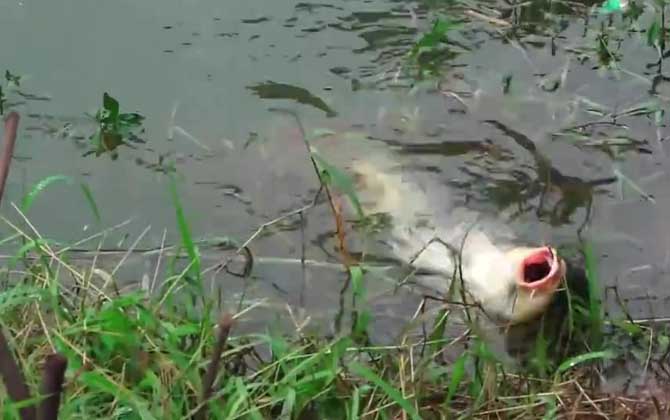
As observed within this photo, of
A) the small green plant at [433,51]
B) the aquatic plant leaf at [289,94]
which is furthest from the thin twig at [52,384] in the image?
the small green plant at [433,51]

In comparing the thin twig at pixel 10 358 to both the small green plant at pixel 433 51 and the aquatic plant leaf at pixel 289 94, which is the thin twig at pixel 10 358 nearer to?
the aquatic plant leaf at pixel 289 94

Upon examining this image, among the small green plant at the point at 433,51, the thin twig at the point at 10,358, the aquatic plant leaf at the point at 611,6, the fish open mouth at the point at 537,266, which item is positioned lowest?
the fish open mouth at the point at 537,266

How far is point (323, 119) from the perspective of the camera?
3.09 meters

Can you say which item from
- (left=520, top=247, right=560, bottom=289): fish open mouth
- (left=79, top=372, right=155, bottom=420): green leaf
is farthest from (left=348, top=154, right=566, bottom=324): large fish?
(left=79, top=372, right=155, bottom=420): green leaf

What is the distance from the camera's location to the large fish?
8.03 feet

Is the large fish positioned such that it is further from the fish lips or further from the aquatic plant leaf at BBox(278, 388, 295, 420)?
the aquatic plant leaf at BBox(278, 388, 295, 420)

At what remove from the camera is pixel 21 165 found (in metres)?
2.92

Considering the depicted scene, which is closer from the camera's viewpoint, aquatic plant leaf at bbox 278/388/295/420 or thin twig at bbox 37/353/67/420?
thin twig at bbox 37/353/67/420

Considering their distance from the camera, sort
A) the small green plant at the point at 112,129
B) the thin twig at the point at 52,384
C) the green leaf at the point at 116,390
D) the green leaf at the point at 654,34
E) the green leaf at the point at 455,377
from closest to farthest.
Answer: the thin twig at the point at 52,384, the green leaf at the point at 116,390, the green leaf at the point at 455,377, the small green plant at the point at 112,129, the green leaf at the point at 654,34

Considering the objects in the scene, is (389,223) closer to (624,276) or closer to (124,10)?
(624,276)

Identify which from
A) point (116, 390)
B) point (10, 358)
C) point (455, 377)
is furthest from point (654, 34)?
point (10, 358)

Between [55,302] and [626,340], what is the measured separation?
4.15 feet

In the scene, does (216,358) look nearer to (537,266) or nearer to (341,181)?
(341,181)

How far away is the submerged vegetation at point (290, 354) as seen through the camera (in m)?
2.05
